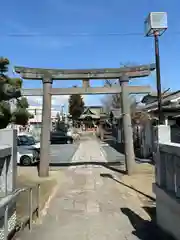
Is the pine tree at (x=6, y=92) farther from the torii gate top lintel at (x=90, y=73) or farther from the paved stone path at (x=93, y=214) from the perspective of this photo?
the paved stone path at (x=93, y=214)

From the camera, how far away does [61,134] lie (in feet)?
149

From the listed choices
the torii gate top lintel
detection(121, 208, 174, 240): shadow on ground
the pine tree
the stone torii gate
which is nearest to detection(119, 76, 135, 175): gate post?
the stone torii gate

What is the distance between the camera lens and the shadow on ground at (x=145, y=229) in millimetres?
6492

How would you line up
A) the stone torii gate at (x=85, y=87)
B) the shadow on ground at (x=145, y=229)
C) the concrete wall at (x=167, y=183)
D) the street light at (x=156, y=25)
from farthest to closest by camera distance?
the stone torii gate at (x=85, y=87) < the street light at (x=156, y=25) < the shadow on ground at (x=145, y=229) < the concrete wall at (x=167, y=183)

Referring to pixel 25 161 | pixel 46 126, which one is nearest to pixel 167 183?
pixel 46 126

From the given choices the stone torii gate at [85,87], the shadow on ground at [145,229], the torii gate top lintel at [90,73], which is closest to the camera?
the shadow on ground at [145,229]

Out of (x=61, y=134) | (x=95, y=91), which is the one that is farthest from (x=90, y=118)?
(x=95, y=91)

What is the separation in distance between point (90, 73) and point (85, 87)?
730 millimetres

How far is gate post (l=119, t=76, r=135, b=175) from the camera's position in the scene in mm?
15789

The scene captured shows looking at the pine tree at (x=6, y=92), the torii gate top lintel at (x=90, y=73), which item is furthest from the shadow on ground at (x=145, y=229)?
the torii gate top lintel at (x=90, y=73)

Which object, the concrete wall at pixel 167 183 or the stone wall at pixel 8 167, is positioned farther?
the stone wall at pixel 8 167

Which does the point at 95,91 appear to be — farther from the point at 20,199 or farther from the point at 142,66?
the point at 20,199

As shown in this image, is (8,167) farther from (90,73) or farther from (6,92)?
(90,73)

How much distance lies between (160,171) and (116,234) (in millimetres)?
1615
